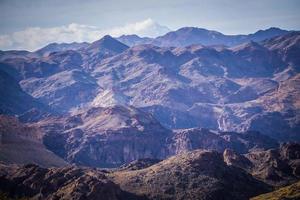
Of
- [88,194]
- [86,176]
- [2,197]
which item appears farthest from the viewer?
[86,176]

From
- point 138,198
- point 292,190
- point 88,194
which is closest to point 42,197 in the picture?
point 88,194

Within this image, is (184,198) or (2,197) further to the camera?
(184,198)

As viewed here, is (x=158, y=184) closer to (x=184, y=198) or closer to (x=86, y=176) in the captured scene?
(x=184, y=198)

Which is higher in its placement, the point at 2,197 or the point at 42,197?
the point at 2,197

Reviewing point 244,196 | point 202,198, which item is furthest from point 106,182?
point 244,196

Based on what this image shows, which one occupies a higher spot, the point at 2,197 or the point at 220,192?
the point at 2,197

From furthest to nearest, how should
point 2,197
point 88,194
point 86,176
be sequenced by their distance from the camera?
point 86,176, point 88,194, point 2,197

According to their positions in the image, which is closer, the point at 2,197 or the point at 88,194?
the point at 2,197

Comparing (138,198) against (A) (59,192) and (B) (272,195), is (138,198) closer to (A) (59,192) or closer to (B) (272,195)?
(A) (59,192)
